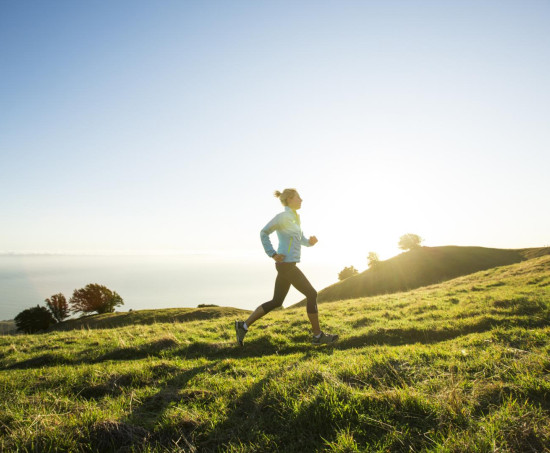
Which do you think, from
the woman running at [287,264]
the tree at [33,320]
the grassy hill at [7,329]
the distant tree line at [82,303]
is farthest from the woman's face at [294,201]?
the distant tree line at [82,303]

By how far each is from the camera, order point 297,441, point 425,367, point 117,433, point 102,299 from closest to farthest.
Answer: point 297,441
point 117,433
point 425,367
point 102,299

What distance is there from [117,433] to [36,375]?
11.2ft

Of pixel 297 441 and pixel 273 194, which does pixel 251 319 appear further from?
pixel 297 441

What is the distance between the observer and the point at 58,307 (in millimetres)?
66000

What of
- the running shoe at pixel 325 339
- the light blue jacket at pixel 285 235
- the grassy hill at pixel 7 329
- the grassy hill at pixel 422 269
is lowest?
the grassy hill at pixel 7 329

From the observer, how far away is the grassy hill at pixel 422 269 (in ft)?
147

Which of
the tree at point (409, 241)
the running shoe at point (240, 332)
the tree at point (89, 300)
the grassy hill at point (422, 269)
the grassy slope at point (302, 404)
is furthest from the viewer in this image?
the tree at point (89, 300)

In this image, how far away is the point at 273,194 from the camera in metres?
7.78

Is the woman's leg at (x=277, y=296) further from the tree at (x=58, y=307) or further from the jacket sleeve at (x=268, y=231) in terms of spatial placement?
the tree at (x=58, y=307)

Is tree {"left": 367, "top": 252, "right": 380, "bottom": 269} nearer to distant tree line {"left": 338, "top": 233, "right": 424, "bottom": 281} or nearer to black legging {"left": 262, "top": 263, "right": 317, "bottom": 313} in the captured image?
distant tree line {"left": 338, "top": 233, "right": 424, "bottom": 281}

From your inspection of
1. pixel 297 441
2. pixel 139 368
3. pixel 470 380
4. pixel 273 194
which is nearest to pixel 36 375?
pixel 139 368

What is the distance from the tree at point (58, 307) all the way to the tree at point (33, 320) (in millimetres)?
5793

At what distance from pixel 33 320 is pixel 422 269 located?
255 feet

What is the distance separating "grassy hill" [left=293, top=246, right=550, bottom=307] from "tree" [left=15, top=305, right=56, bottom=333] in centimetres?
5844
